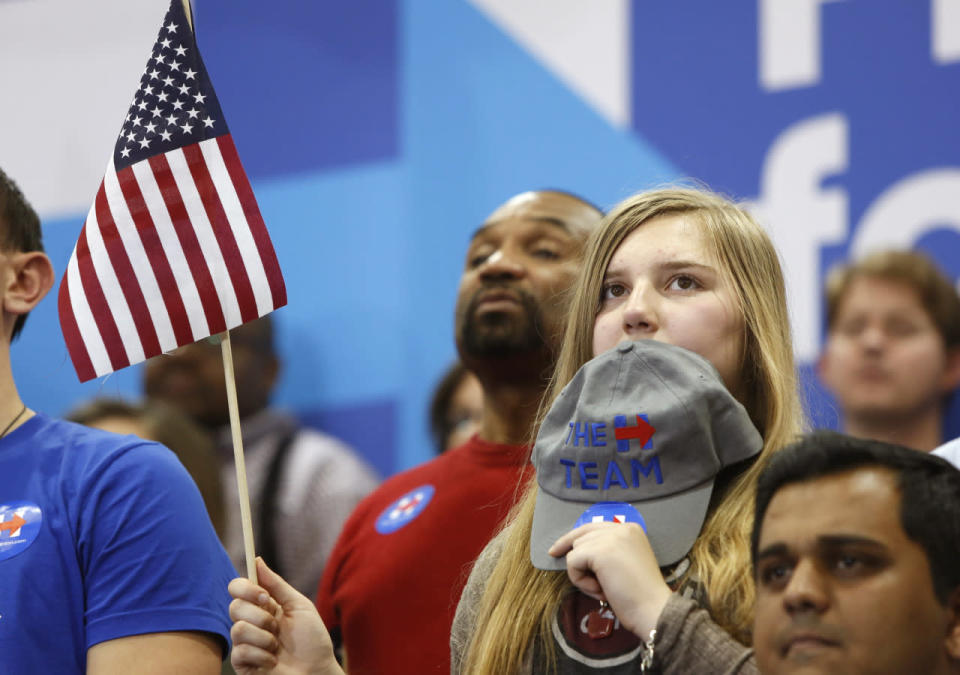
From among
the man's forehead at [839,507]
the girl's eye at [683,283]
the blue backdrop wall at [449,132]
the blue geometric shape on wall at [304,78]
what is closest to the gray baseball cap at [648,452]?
the girl's eye at [683,283]

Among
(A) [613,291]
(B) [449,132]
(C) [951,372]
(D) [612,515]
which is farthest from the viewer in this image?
(B) [449,132]

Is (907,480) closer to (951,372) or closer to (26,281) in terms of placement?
(26,281)

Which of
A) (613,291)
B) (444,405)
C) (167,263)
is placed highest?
(167,263)

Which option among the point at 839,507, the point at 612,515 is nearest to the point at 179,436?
the point at 612,515

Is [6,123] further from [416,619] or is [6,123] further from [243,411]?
[416,619]

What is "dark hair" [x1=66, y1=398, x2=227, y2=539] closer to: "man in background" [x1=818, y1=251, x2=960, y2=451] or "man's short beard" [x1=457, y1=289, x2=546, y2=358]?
"man's short beard" [x1=457, y1=289, x2=546, y2=358]

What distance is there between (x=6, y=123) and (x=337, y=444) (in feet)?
7.27

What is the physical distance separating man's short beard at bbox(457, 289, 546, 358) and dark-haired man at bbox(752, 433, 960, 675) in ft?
4.65

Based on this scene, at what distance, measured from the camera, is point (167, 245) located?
2.52 m

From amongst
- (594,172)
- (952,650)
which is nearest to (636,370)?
(952,650)

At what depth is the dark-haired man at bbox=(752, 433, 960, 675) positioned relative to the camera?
1659 mm

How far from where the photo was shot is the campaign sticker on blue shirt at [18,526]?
239 centimetres

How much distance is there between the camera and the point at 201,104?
2.55 metres

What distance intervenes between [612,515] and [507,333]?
113 cm
